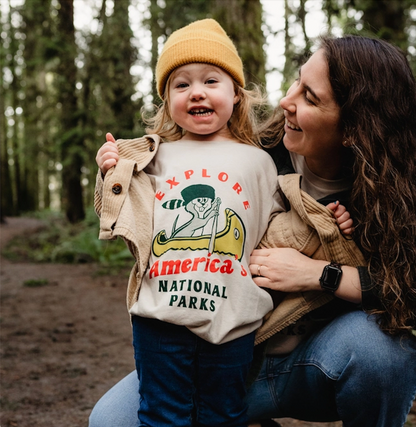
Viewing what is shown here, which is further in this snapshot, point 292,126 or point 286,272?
point 292,126

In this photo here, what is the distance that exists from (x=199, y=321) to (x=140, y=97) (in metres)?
6.82

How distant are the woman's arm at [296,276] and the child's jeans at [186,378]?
0.95 feet

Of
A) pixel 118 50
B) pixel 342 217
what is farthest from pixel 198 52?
pixel 118 50

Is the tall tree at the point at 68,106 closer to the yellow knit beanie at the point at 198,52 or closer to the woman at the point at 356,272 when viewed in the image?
the yellow knit beanie at the point at 198,52

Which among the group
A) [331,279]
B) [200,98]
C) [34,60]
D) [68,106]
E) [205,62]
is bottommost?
[331,279]

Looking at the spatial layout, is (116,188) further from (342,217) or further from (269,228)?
(342,217)

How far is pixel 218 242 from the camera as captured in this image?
5.87 feet

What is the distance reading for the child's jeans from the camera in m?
1.73

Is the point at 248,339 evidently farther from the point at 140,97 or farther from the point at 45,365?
the point at 140,97

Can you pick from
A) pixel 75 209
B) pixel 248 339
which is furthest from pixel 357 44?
pixel 75 209

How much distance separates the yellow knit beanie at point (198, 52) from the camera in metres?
2.02

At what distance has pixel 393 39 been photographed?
612 cm

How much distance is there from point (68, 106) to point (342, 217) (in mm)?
8568

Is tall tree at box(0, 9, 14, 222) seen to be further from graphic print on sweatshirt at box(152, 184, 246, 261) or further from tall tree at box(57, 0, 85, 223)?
graphic print on sweatshirt at box(152, 184, 246, 261)
